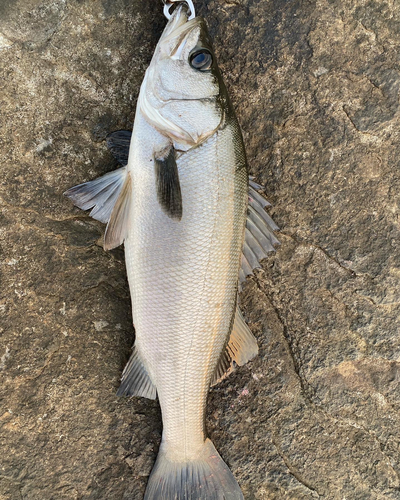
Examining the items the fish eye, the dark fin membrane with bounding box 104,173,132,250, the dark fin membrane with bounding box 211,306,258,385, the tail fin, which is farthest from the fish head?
the tail fin

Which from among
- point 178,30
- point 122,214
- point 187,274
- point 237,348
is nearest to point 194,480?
point 237,348

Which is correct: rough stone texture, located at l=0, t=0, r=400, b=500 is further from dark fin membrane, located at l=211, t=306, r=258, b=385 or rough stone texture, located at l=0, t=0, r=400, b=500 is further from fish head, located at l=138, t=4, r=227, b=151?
fish head, located at l=138, t=4, r=227, b=151

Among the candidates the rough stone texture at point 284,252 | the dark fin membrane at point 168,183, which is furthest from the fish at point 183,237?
the rough stone texture at point 284,252

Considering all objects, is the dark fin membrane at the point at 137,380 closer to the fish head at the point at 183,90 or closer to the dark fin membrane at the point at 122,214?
the dark fin membrane at the point at 122,214

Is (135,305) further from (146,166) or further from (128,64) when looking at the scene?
(128,64)

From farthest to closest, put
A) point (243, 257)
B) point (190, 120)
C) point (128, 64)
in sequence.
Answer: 1. point (128, 64)
2. point (243, 257)
3. point (190, 120)

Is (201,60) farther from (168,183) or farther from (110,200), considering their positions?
(110,200)

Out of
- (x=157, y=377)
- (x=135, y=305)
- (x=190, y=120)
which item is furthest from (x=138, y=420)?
(x=190, y=120)
